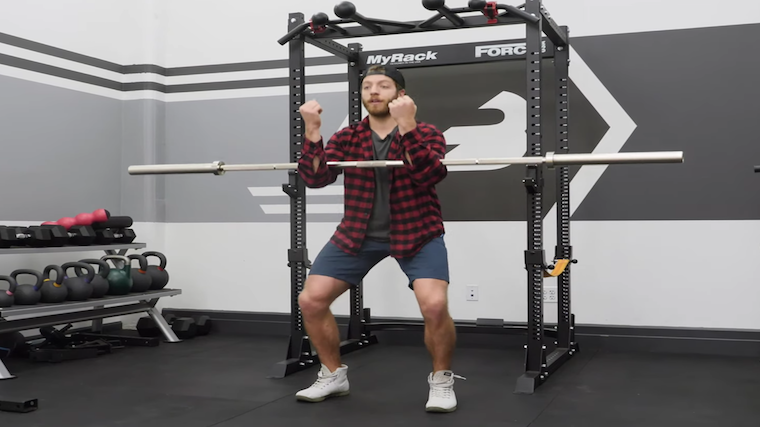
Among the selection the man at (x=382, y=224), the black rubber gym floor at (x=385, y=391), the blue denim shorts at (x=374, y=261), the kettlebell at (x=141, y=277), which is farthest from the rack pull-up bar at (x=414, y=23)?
the kettlebell at (x=141, y=277)

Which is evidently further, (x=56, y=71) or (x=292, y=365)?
(x=56, y=71)

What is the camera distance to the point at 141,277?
4535 millimetres

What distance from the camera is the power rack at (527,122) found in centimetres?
334

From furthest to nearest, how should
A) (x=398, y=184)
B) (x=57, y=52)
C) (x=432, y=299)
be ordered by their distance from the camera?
1. (x=57, y=52)
2. (x=398, y=184)
3. (x=432, y=299)

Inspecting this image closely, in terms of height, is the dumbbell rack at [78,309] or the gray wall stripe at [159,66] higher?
the gray wall stripe at [159,66]

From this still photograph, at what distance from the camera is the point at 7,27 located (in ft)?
14.3

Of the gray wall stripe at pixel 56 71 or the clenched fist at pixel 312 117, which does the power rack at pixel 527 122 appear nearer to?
the clenched fist at pixel 312 117

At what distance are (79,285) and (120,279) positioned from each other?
311mm

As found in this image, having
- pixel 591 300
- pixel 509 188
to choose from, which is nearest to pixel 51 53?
pixel 509 188

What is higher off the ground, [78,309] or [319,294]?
[319,294]

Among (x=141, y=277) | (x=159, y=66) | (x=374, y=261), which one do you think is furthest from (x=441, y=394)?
(x=159, y=66)


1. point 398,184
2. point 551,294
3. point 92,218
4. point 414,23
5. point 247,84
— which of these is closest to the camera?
point 398,184

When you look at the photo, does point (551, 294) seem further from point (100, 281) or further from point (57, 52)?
point (57, 52)

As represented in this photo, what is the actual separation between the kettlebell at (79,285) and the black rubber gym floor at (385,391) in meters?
0.35
